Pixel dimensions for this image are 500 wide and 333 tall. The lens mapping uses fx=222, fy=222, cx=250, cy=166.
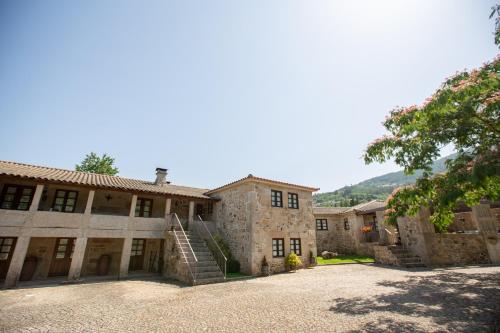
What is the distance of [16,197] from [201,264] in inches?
446

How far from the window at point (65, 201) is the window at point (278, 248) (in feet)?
43.6

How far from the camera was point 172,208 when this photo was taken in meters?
18.1

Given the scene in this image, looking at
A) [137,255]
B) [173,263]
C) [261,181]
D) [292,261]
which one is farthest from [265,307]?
[137,255]

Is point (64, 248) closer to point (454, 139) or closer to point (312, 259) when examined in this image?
point (312, 259)

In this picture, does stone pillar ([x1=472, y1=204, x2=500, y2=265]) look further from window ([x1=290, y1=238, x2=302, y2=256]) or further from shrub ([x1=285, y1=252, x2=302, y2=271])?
shrub ([x1=285, y1=252, x2=302, y2=271])

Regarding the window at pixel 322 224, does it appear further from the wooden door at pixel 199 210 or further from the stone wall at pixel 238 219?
the wooden door at pixel 199 210

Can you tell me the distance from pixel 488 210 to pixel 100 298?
23330 mm

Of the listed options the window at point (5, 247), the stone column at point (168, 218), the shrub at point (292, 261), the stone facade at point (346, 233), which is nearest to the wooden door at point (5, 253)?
the window at point (5, 247)

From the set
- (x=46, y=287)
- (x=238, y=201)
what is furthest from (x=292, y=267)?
(x=46, y=287)

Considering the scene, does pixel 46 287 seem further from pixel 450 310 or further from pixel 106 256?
pixel 450 310

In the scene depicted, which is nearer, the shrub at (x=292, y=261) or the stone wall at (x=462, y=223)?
the shrub at (x=292, y=261)

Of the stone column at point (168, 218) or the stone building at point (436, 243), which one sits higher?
the stone column at point (168, 218)

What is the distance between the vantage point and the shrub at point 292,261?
15.0 metres

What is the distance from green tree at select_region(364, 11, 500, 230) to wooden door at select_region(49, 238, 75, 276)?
733 inches
